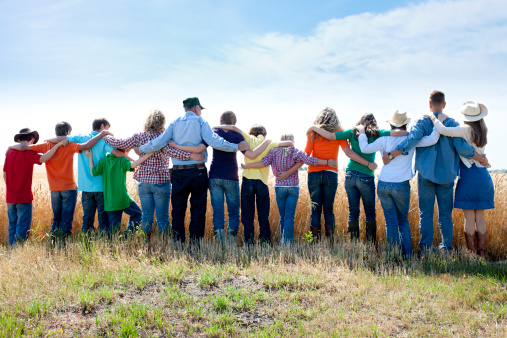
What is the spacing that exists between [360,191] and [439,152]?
1333 mm

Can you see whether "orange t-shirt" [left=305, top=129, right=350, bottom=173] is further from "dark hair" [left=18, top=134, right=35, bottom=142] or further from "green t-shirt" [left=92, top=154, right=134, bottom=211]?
"dark hair" [left=18, top=134, right=35, bottom=142]

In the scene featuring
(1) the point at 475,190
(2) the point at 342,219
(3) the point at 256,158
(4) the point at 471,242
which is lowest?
(4) the point at 471,242

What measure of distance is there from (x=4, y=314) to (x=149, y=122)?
3.44m

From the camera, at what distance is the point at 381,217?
7801 mm

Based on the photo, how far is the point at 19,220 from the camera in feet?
24.8

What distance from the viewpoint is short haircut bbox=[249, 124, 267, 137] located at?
6.77 metres

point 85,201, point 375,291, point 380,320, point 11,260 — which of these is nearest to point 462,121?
point 375,291

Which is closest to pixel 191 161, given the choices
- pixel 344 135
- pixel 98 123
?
pixel 98 123

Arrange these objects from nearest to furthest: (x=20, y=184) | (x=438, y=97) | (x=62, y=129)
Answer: (x=438, y=97), (x=62, y=129), (x=20, y=184)

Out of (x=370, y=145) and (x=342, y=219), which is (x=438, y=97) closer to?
(x=370, y=145)

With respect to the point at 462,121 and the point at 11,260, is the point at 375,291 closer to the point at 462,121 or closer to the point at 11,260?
the point at 462,121

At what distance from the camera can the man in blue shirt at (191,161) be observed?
20.6 feet

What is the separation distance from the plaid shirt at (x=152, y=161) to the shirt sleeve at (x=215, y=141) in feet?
1.45

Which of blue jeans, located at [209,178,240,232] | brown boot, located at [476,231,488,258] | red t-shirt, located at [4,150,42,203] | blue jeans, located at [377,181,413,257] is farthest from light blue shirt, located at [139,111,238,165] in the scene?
brown boot, located at [476,231,488,258]
